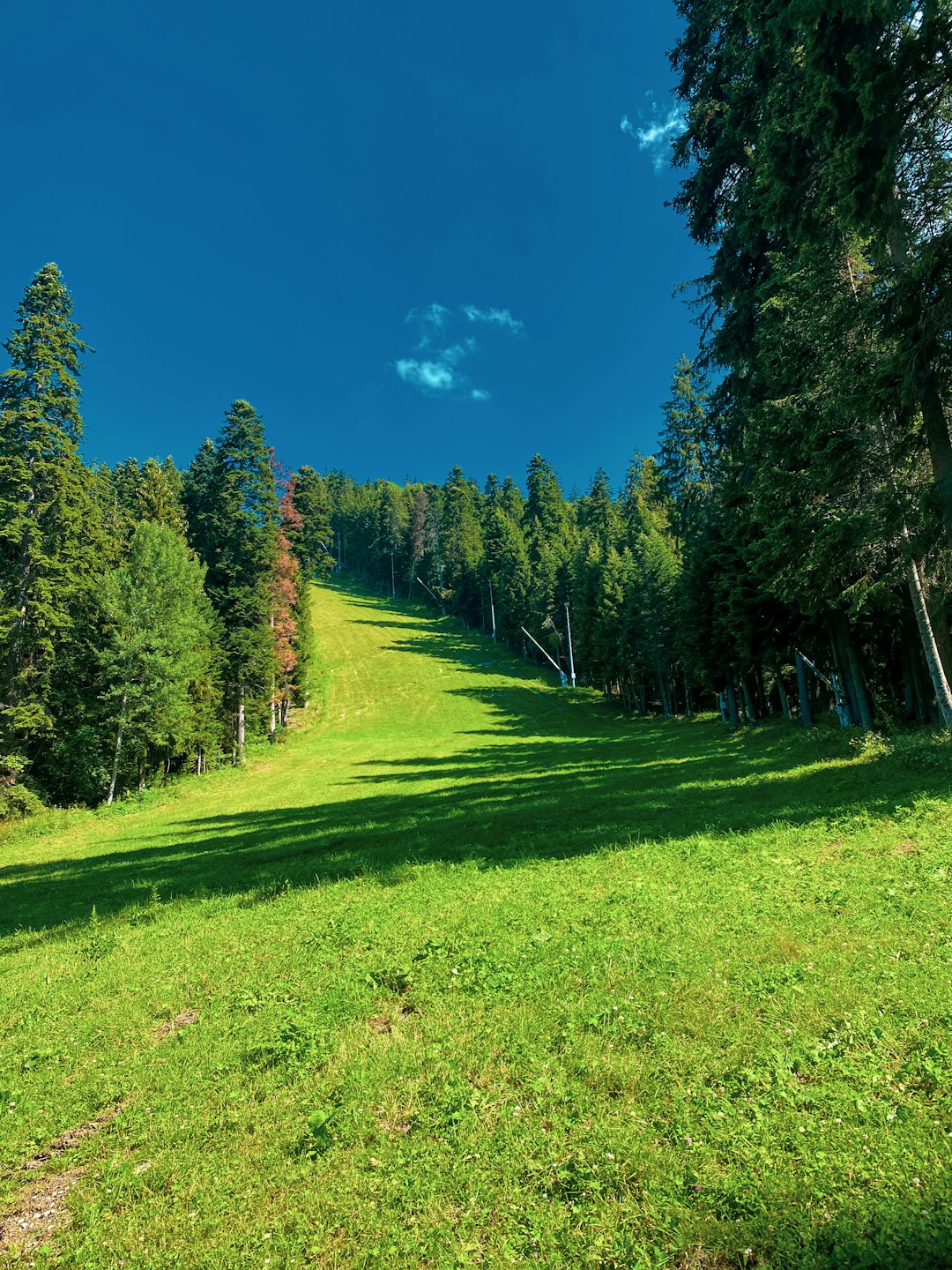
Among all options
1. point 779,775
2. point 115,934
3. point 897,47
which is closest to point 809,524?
point 779,775

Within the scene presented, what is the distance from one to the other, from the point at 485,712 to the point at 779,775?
37.4 meters

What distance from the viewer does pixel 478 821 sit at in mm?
14906

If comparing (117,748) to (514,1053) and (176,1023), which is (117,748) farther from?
(514,1053)

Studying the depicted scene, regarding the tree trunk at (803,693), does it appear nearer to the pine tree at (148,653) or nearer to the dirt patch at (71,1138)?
the dirt patch at (71,1138)

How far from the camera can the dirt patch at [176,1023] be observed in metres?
6.11

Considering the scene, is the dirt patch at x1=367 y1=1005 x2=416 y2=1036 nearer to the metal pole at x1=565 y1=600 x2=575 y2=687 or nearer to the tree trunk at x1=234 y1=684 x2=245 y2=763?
the tree trunk at x1=234 y1=684 x2=245 y2=763

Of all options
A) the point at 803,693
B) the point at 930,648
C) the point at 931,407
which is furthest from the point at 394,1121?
the point at 803,693

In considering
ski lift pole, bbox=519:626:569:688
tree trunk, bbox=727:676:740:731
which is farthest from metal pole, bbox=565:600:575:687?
tree trunk, bbox=727:676:740:731

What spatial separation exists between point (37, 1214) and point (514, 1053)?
11.8 feet

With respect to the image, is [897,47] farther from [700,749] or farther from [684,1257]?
[700,749]

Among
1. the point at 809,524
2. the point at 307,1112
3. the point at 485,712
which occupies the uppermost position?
the point at 809,524

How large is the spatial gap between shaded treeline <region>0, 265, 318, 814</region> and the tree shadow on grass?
967 centimetres

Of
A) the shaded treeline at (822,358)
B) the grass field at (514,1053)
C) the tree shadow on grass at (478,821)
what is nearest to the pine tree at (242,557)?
the tree shadow on grass at (478,821)

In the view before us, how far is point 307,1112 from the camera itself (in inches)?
178
